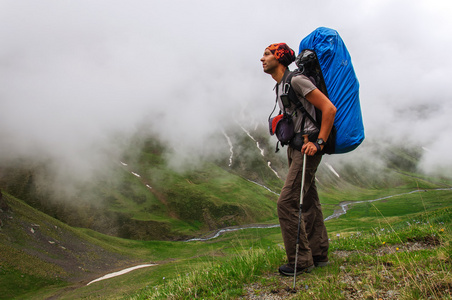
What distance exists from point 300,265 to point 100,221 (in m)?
144

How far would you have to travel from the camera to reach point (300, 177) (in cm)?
586

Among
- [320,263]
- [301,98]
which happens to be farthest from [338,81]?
[320,263]

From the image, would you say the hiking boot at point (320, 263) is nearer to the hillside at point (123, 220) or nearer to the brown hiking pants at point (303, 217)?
the brown hiking pants at point (303, 217)

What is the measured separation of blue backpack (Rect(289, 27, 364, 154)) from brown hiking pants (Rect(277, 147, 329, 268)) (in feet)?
2.49

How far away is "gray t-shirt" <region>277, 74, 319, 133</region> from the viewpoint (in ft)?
18.0

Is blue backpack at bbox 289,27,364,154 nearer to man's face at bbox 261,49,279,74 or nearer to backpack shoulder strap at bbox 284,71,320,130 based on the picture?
backpack shoulder strap at bbox 284,71,320,130

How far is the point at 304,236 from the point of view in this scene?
5746 millimetres

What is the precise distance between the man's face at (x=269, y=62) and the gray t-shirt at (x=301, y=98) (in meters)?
0.46

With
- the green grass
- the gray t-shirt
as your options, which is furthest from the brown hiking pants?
the gray t-shirt

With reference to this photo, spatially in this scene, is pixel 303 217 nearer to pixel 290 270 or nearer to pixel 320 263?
pixel 320 263

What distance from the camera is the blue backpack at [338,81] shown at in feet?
18.0

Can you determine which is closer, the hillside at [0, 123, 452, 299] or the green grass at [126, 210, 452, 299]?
the green grass at [126, 210, 452, 299]

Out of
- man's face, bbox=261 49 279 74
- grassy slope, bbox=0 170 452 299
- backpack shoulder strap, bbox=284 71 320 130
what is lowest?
grassy slope, bbox=0 170 452 299

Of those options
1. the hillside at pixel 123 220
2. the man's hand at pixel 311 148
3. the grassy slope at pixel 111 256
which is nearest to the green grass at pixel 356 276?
the grassy slope at pixel 111 256
